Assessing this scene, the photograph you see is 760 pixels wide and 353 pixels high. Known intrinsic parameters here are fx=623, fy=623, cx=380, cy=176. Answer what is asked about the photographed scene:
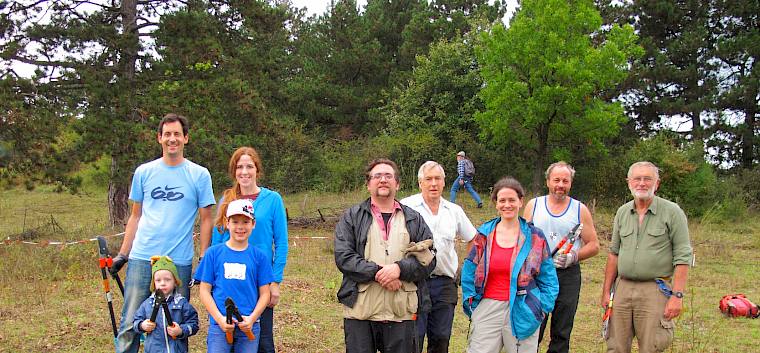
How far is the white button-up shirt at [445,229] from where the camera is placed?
4.30m

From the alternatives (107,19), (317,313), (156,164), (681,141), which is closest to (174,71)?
(107,19)

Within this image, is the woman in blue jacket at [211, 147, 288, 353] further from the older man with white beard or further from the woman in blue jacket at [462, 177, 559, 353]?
the older man with white beard

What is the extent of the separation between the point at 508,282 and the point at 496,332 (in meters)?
0.33

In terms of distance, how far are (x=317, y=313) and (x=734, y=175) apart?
2426 centimetres

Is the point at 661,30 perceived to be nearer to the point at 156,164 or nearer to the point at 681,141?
the point at 681,141

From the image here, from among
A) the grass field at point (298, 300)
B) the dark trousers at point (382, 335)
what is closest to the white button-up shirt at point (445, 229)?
the dark trousers at point (382, 335)

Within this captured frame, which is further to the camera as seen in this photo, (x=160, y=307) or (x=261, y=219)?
(x=261, y=219)

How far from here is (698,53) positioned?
2728 centimetres

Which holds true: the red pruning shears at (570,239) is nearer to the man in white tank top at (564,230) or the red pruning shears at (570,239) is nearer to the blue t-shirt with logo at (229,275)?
the man in white tank top at (564,230)

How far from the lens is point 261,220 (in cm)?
413

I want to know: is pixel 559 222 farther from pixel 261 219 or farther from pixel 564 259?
pixel 261 219

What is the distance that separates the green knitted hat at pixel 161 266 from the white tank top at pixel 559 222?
101 inches

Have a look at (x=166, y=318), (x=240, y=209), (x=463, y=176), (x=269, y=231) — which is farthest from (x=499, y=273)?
(x=463, y=176)

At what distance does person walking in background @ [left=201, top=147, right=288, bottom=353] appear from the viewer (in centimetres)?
411
